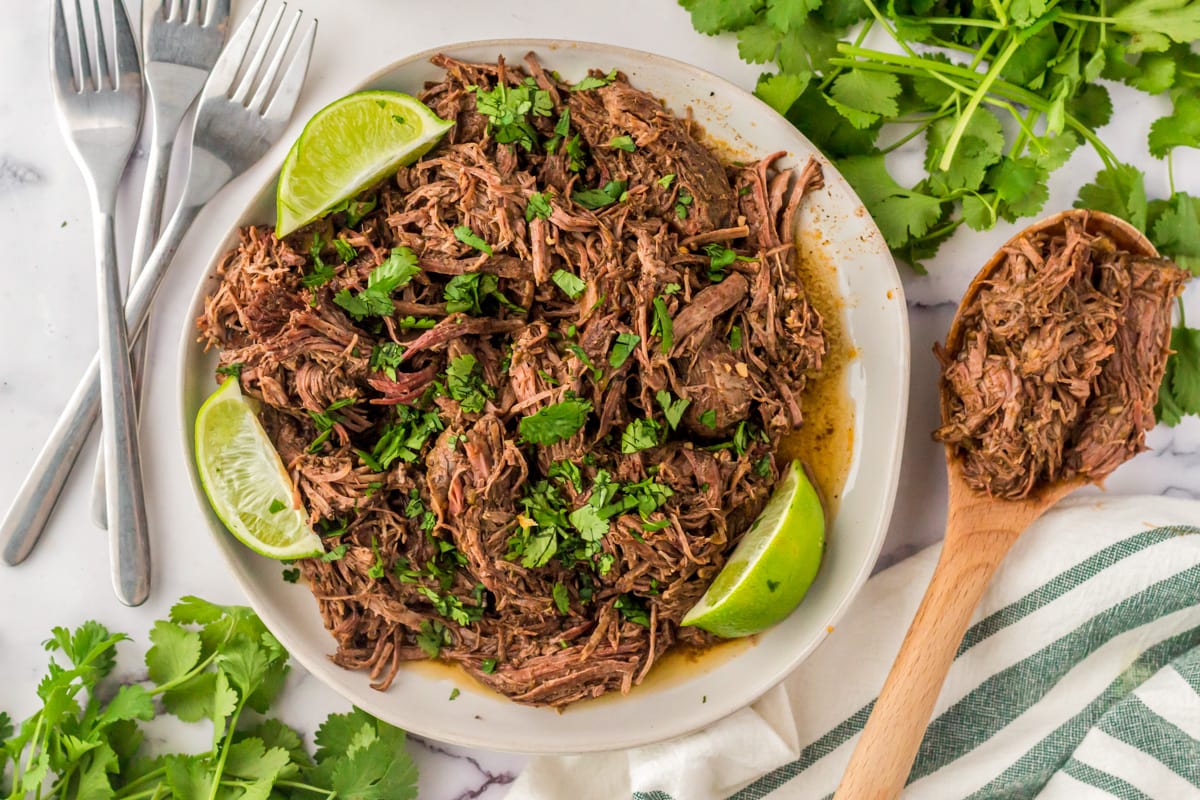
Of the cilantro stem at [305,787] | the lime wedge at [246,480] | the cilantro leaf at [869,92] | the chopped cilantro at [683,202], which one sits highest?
the cilantro leaf at [869,92]

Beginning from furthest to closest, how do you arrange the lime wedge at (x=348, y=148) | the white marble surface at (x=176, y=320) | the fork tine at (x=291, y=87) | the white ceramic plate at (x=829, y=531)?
the white marble surface at (x=176, y=320) < the fork tine at (x=291, y=87) < the white ceramic plate at (x=829, y=531) < the lime wedge at (x=348, y=148)

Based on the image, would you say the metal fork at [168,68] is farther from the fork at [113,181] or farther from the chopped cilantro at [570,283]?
the chopped cilantro at [570,283]

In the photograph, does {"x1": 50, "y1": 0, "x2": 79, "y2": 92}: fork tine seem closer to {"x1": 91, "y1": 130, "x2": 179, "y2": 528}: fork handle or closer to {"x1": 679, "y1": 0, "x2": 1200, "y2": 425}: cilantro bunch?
{"x1": 91, "y1": 130, "x2": 179, "y2": 528}: fork handle

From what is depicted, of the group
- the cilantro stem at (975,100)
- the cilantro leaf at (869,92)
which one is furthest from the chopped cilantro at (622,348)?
the cilantro stem at (975,100)

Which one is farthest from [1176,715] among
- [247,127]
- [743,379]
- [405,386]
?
[247,127]

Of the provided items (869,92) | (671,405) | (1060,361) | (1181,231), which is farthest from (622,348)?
(1181,231)

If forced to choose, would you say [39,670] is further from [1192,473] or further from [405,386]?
[1192,473]

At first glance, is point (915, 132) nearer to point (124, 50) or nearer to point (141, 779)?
point (124, 50)
